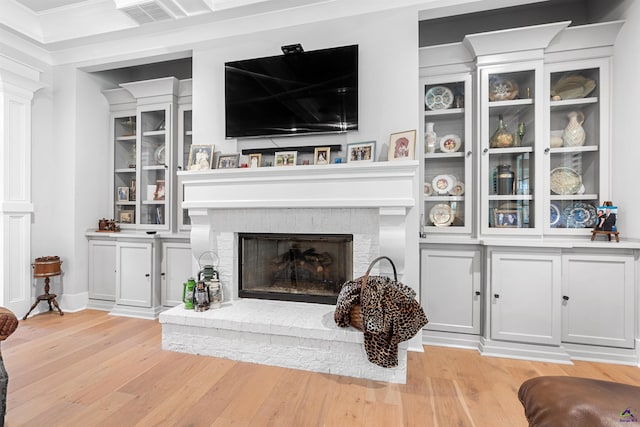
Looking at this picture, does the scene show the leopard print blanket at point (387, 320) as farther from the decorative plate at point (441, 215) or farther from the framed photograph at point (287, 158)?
the framed photograph at point (287, 158)

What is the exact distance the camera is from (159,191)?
11.2 feet

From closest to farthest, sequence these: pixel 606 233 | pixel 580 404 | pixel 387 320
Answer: pixel 580 404
pixel 387 320
pixel 606 233

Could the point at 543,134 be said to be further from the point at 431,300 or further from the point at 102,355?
the point at 102,355

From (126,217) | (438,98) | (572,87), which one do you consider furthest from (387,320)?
(126,217)

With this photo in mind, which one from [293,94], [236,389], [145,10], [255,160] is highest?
[145,10]

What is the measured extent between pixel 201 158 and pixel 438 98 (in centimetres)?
212

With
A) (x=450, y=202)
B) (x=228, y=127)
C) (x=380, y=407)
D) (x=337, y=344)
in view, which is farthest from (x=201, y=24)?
(x=380, y=407)

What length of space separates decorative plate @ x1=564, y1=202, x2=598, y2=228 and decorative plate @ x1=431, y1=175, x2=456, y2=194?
88cm

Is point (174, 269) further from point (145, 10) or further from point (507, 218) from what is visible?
point (507, 218)

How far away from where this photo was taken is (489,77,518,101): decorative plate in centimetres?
251

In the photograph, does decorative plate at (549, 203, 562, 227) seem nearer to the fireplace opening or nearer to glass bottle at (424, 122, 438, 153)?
glass bottle at (424, 122, 438, 153)

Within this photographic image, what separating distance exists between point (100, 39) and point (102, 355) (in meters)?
2.93

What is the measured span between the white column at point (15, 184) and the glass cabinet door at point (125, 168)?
738mm

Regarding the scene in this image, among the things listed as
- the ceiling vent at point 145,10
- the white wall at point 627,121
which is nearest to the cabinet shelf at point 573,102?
the white wall at point 627,121
